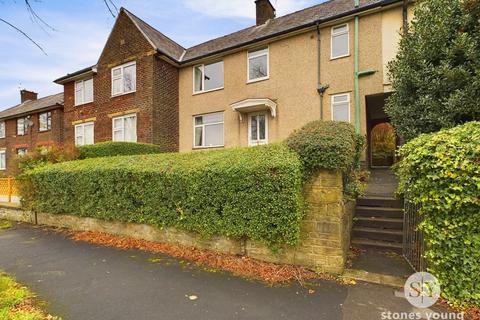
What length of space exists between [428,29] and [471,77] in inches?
62.5

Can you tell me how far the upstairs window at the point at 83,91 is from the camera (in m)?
15.9

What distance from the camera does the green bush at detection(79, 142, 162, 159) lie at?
437 inches

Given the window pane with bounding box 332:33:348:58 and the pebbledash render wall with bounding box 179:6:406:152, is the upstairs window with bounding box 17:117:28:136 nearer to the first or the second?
the pebbledash render wall with bounding box 179:6:406:152

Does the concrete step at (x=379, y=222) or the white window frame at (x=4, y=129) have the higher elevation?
the white window frame at (x=4, y=129)

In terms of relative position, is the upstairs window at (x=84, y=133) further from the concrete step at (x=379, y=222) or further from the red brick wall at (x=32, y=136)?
the concrete step at (x=379, y=222)

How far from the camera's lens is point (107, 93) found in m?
14.8

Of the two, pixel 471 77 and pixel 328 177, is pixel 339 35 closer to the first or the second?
pixel 471 77

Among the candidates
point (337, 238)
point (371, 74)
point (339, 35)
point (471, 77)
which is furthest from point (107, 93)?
point (471, 77)

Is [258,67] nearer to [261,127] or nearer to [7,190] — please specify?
[261,127]

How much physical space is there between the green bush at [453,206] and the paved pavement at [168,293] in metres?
0.73

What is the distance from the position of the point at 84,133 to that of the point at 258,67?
1168 centimetres

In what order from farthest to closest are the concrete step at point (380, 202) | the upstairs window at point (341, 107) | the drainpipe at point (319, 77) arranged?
the drainpipe at point (319, 77) < the upstairs window at point (341, 107) < the concrete step at point (380, 202)

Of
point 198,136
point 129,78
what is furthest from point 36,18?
point 129,78
